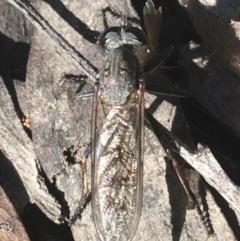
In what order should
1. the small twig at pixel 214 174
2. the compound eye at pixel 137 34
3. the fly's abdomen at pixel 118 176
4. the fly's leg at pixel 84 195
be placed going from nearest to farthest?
the small twig at pixel 214 174, the fly's abdomen at pixel 118 176, the fly's leg at pixel 84 195, the compound eye at pixel 137 34

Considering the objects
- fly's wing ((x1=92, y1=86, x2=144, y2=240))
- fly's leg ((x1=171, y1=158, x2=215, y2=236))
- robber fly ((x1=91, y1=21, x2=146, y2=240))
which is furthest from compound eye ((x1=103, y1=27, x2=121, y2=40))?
fly's leg ((x1=171, y1=158, x2=215, y2=236))

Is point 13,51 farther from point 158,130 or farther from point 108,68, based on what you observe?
point 158,130

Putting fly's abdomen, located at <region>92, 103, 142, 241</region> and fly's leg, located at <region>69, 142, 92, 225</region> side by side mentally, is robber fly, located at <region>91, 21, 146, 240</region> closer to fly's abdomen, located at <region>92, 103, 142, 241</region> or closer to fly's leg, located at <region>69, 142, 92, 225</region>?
fly's abdomen, located at <region>92, 103, 142, 241</region>

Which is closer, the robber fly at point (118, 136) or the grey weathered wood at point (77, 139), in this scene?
the robber fly at point (118, 136)

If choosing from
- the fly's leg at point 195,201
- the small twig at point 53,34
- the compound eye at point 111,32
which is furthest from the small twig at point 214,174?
the compound eye at point 111,32

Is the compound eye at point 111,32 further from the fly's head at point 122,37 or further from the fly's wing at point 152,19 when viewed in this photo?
the fly's wing at point 152,19
